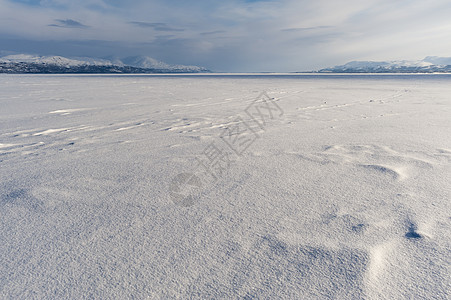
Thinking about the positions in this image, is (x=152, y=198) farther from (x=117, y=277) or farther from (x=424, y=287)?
(x=424, y=287)

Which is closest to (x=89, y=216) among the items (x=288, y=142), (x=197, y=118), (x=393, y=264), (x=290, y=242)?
(x=290, y=242)

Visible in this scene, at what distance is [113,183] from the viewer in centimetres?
206

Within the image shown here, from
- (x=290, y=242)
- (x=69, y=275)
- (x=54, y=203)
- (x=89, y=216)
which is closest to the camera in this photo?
(x=69, y=275)

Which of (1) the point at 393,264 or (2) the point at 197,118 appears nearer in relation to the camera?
(1) the point at 393,264

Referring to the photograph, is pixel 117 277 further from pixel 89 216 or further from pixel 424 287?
pixel 424 287

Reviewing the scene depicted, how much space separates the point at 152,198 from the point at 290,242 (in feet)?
3.18

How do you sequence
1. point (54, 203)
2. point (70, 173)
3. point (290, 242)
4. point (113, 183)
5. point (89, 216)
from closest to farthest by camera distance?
point (290, 242) < point (89, 216) < point (54, 203) < point (113, 183) < point (70, 173)

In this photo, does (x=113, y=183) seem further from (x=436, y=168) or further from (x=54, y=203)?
(x=436, y=168)

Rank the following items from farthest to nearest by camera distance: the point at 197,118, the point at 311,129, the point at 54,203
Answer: the point at 197,118 < the point at 311,129 < the point at 54,203

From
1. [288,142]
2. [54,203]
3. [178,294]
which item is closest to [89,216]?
[54,203]

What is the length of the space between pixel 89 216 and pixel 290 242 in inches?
45.9

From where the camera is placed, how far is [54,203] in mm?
1755

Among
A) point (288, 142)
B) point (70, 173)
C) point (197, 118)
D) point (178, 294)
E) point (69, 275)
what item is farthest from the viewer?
point (197, 118)

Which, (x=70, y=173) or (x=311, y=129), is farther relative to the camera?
(x=311, y=129)
